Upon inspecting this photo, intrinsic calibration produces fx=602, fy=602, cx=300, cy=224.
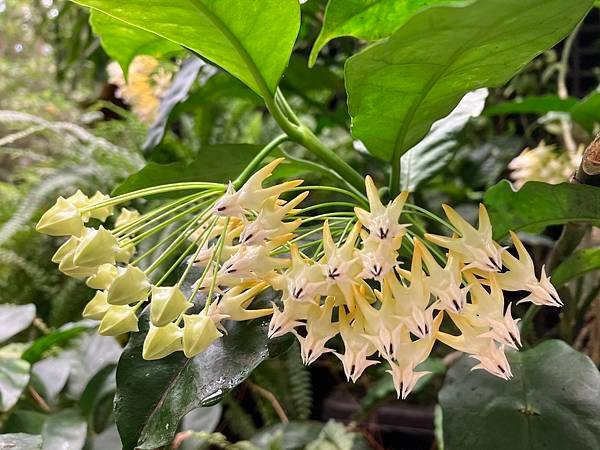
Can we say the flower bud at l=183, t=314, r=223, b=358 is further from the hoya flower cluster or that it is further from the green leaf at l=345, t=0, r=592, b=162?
the green leaf at l=345, t=0, r=592, b=162

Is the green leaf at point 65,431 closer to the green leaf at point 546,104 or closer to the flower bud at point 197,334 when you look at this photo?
the flower bud at point 197,334

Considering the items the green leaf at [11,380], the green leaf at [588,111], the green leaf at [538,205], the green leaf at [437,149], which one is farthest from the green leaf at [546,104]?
the green leaf at [11,380]

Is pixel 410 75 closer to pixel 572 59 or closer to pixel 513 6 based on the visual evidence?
pixel 513 6

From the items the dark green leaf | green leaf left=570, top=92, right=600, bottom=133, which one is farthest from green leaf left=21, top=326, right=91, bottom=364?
green leaf left=570, top=92, right=600, bottom=133

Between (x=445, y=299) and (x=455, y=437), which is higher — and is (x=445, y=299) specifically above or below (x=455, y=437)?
above

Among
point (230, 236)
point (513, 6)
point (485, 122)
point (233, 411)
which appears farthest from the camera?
point (485, 122)

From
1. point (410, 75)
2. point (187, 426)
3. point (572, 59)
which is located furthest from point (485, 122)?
point (410, 75)
